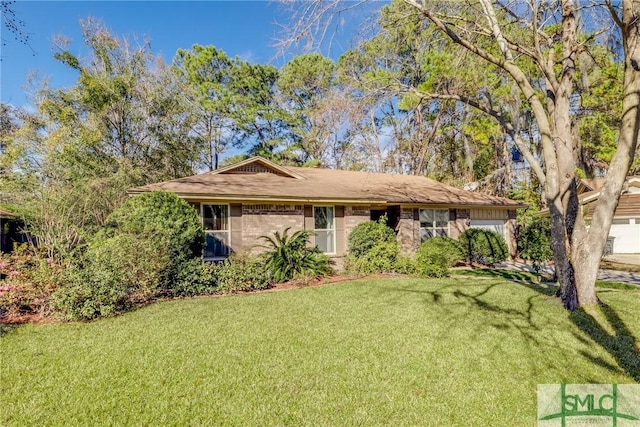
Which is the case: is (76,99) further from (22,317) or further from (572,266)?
(572,266)

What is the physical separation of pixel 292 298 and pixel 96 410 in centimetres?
482

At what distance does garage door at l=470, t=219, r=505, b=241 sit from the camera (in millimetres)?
15789

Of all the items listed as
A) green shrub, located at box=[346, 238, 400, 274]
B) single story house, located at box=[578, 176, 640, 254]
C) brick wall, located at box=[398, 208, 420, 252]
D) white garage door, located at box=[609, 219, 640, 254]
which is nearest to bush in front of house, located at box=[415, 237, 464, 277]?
brick wall, located at box=[398, 208, 420, 252]

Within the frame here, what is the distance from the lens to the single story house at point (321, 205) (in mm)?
10727

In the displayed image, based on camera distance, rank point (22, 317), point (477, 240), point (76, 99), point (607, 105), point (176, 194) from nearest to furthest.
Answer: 1. point (22, 317)
2. point (176, 194)
3. point (477, 240)
4. point (607, 105)
5. point (76, 99)

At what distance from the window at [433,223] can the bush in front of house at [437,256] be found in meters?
0.79

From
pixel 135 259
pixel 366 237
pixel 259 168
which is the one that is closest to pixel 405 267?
pixel 366 237

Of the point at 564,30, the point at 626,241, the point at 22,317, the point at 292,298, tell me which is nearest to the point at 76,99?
the point at 22,317

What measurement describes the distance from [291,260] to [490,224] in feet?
36.1

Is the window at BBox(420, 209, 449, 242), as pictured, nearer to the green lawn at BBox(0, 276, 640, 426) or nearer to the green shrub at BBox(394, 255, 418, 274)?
the green shrub at BBox(394, 255, 418, 274)

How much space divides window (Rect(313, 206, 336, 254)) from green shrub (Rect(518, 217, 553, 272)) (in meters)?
8.42

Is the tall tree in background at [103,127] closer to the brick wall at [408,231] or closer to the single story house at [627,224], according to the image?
the brick wall at [408,231]

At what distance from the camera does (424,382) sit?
11.8 feet

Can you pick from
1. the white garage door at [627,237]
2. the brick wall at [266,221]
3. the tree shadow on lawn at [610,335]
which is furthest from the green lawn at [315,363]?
the white garage door at [627,237]
